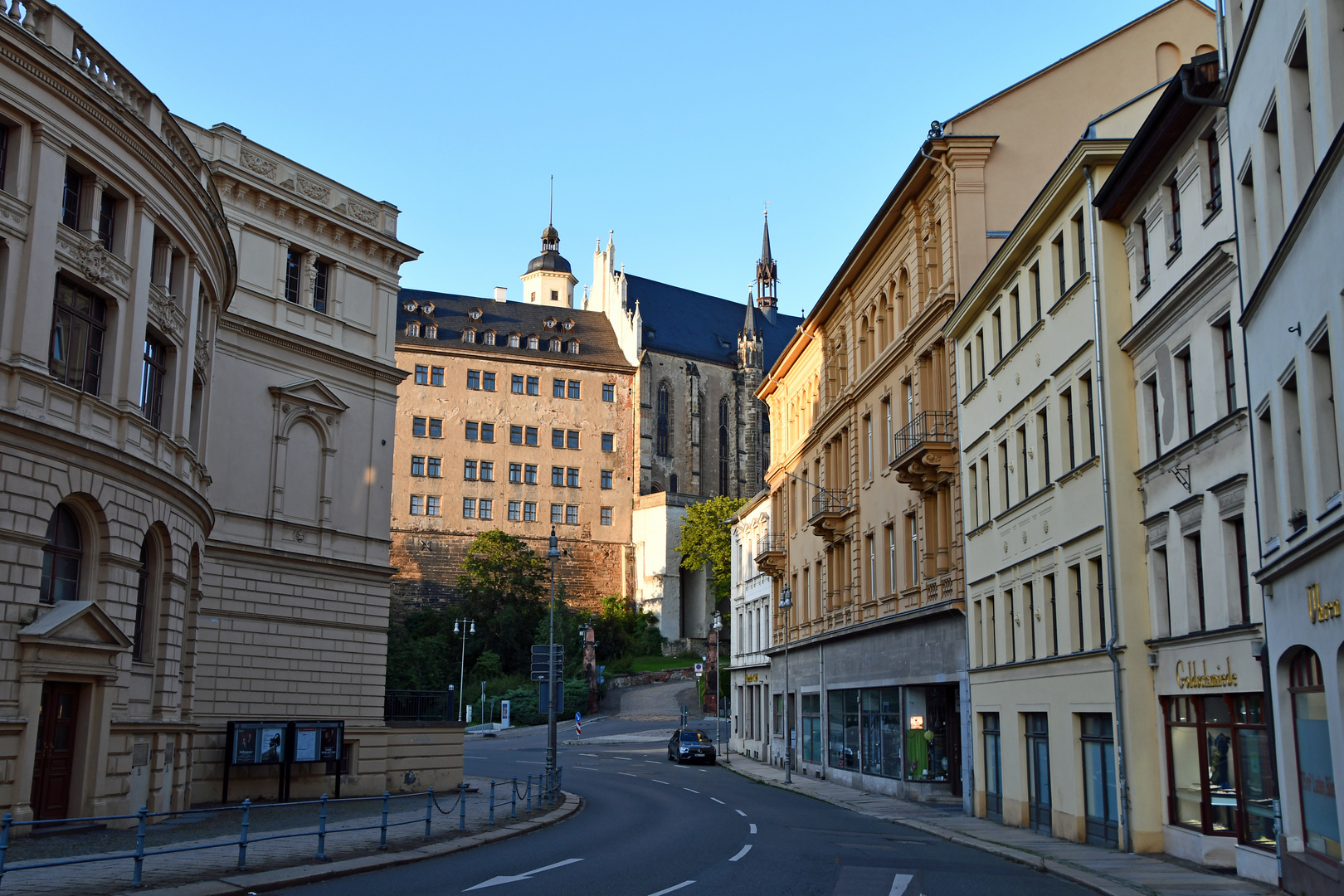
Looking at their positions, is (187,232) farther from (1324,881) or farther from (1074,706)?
(1324,881)

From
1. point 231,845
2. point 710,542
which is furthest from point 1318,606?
point 710,542

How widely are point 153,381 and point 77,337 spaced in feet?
10.1

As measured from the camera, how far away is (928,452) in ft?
101

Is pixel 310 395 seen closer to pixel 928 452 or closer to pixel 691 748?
pixel 928 452

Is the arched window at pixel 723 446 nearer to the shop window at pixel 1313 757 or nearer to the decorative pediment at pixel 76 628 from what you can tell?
the decorative pediment at pixel 76 628

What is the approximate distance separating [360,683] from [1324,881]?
25.5 m

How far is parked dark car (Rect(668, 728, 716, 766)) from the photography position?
51031mm

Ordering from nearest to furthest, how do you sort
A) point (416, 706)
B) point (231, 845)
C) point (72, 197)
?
point (231, 845), point (72, 197), point (416, 706)

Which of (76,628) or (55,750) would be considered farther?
(55,750)

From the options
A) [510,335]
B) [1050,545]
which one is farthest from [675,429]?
[1050,545]

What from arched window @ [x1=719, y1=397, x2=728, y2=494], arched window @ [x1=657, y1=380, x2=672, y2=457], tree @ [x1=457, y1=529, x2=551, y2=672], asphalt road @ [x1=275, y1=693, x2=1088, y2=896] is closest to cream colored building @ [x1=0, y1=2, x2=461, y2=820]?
asphalt road @ [x1=275, y1=693, x2=1088, y2=896]

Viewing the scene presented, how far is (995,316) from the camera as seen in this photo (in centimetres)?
2759

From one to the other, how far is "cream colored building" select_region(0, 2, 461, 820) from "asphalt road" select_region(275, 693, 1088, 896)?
21.9ft

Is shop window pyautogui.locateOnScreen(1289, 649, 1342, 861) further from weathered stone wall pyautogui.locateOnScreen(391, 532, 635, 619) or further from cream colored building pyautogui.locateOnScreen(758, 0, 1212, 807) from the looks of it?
weathered stone wall pyautogui.locateOnScreen(391, 532, 635, 619)
